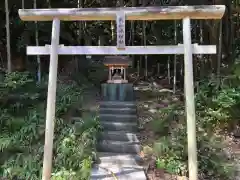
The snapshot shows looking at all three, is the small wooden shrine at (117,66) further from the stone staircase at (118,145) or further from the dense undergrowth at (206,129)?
the dense undergrowth at (206,129)

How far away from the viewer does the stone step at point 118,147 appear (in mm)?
6641

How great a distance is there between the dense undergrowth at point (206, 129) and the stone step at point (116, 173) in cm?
50

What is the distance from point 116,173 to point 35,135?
217cm

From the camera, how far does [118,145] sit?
6.72 m

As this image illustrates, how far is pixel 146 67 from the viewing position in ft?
40.3

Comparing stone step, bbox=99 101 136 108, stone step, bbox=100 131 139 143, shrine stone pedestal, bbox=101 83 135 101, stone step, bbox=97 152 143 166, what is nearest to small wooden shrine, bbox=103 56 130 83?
shrine stone pedestal, bbox=101 83 135 101

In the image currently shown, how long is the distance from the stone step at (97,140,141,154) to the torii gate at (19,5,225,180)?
67.1 inches

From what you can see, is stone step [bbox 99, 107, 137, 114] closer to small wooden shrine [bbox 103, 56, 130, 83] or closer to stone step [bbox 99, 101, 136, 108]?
stone step [bbox 99, 101, 136, 108]

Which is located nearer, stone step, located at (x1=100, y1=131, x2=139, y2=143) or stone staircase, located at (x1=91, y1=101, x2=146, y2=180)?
stone staircase, located at (x1=91, y1=101, x2=146, y2=180)

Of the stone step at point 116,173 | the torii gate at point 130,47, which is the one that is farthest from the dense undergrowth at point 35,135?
the torii gate at point 130,47

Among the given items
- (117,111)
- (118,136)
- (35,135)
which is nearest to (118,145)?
(118,136)

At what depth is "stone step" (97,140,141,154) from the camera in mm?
6641

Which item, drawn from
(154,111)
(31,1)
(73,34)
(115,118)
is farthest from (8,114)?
(73,34)

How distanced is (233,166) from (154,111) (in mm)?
2624
